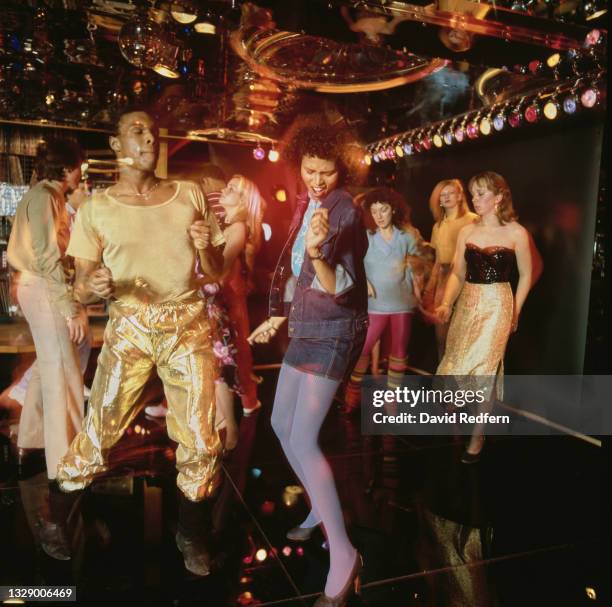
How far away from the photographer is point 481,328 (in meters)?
3.41

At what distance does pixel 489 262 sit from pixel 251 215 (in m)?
1.55

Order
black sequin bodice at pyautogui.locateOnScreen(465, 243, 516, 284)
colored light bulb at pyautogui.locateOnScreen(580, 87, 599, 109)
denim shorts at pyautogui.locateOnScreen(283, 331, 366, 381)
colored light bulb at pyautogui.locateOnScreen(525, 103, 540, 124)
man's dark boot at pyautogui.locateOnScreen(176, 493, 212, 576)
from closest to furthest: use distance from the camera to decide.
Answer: denim shorts at pyautogui.locateOnScreen(283, 331, 366, 381) < man's dark boot at pyautogui.locateOnScreen(176, 493, 212, 576) < colored light bulb at pyautogui.locateOnScreen(580, 87, 599, 109) < black sequin bodice at pyautogui.locateOnScreen(465, 243, 516, 284) < colored light bulb at pyautogui.locateOnScreen(525, 103, 540, 124)

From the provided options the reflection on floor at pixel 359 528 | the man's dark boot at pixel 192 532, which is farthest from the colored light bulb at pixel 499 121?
the man's dark boot at pixel 192 532

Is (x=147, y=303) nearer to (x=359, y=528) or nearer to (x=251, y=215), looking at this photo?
(x=251, y=215)

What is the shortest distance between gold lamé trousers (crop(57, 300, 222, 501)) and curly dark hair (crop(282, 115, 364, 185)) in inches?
28.0

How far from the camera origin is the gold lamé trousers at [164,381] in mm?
2186

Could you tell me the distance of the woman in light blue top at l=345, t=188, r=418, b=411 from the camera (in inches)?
133

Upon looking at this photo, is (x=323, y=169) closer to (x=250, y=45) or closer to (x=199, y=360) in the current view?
(x=199, y=360)

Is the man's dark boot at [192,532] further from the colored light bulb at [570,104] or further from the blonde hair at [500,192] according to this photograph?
the colored light bulb at [570,104]

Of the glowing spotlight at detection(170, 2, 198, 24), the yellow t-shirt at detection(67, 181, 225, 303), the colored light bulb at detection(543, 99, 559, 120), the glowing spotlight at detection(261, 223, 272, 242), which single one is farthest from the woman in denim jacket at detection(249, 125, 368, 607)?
the colored light bulb at detection(543, 99, 559, 120)

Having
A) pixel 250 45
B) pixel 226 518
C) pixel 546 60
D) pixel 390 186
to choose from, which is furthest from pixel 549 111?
pixel 226 518

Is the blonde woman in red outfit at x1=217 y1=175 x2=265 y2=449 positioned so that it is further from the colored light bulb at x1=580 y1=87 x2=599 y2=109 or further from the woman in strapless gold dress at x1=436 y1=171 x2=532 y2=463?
the colored light bulb at x1=580 y1=87 x2=599 y2=109

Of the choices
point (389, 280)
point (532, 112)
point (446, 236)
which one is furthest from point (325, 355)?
point (532, 112)

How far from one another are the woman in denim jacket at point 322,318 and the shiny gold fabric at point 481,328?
1.41m
